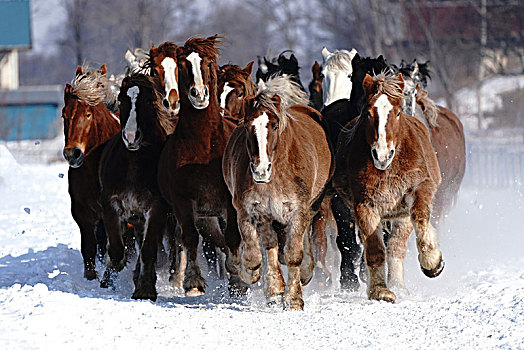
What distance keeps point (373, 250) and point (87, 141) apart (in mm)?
3230

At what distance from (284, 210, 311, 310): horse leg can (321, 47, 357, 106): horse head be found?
300 cm

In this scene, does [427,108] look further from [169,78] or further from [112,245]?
[112,245]

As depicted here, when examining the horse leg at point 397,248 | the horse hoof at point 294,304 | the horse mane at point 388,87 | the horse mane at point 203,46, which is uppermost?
the horse mane at point 203,46

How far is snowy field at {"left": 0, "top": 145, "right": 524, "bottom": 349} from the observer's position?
556 centimetres

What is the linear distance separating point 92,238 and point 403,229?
3211 millimetres

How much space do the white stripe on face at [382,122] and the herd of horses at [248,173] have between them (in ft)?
0.05

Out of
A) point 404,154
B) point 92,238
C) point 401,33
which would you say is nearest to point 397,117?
point 404,154

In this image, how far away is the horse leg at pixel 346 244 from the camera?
825 centimetres

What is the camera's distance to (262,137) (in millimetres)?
6555

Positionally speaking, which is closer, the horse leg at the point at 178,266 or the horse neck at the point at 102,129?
the horse leg at the point at 178,266

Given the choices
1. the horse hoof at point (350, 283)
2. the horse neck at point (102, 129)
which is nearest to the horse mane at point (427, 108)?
the horse hoof at point (350, 283)

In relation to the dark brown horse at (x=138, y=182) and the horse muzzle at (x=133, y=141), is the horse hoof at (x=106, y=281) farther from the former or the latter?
the horse muzzle at (x=133, y=141)

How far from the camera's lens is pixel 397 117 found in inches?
275

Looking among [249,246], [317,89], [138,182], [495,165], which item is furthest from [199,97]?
[495,165]
